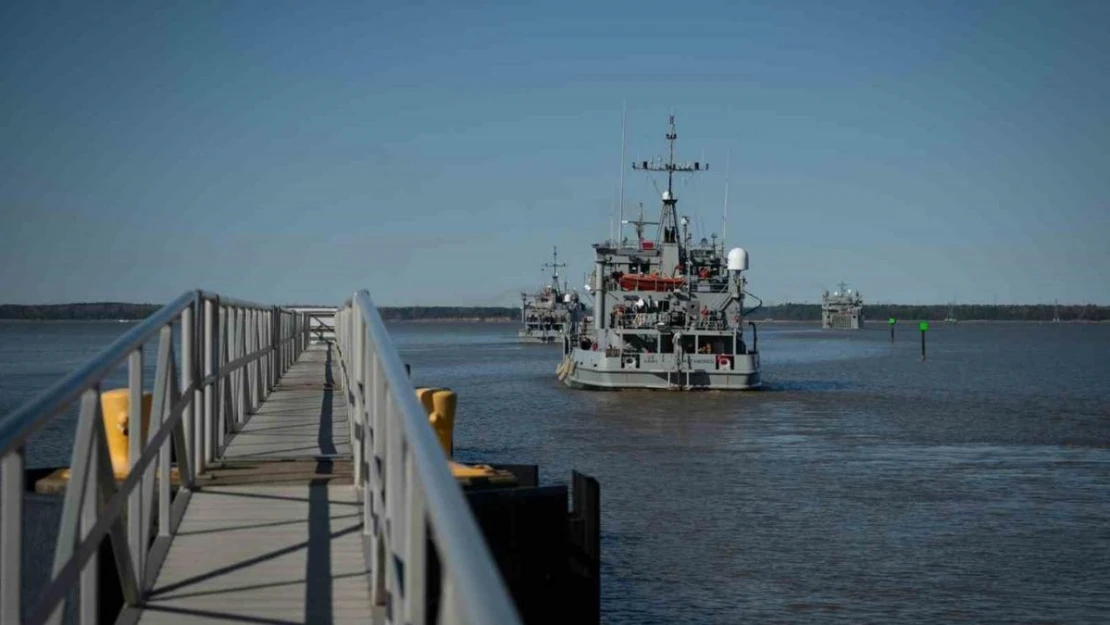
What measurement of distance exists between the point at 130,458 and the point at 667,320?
4697cm

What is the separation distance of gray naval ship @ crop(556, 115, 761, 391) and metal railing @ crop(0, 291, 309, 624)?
1579 inches

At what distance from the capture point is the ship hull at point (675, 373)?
51.0 m

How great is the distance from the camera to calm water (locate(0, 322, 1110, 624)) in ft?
52.9

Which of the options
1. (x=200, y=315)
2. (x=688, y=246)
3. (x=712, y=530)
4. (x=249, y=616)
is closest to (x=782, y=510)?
(x=712, y=530)

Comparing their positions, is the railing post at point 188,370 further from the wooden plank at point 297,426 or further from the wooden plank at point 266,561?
the wooden plank at point 297,426

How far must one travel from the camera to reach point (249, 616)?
5602mm

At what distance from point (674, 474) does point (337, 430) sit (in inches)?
616

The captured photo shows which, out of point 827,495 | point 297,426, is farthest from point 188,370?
point 827,495

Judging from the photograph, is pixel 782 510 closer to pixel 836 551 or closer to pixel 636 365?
pixel 836 551

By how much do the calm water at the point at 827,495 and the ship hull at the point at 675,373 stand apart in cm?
55

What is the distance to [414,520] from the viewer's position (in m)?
3.58

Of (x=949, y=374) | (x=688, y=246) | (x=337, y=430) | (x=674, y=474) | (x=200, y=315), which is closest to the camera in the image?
(x=200, y=315)

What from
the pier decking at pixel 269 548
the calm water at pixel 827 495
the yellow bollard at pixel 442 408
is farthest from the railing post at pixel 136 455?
the calm water at pixel 827 495

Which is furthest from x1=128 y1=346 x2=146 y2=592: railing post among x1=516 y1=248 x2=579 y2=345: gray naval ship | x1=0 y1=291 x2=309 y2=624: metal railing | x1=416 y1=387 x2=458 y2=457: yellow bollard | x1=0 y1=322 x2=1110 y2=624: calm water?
x1=516 y1=248 x2=579 y2=345: gray naval ship
